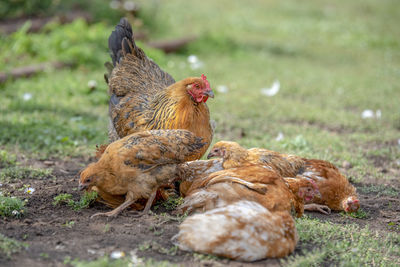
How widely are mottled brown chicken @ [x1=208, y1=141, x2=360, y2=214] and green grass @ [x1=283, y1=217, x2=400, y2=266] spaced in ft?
1.64

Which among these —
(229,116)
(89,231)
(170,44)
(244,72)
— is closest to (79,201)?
(89,231)

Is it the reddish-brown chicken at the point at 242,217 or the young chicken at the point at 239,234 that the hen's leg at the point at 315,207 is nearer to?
the reddish-brown chicken at the point at 242,217

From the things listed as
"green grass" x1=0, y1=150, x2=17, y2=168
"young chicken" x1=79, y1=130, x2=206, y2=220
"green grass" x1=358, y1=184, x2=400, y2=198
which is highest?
"young chicken" x1=79, y1=130, x2=206, y2=220

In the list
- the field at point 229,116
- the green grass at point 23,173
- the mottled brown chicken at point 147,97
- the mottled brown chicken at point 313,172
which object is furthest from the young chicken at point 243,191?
the green grass at point 23,173

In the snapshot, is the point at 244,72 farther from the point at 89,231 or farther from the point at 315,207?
the point at 89,231

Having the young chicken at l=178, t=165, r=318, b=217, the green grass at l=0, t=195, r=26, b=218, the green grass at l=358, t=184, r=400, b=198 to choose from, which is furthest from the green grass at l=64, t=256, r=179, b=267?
the green grass at l=358, t=184, r=400, b=198

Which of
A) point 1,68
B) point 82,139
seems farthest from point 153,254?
point 1,68

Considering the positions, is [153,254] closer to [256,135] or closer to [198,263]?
[198,263]

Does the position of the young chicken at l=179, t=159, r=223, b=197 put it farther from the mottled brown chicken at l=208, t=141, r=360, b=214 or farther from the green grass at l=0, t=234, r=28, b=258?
the green grass at l=0, t=234, r=28, b=258

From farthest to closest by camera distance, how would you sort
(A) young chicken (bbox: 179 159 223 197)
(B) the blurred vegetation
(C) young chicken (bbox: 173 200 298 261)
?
(B) the blurred vegetation → (A) young chicken (bbox: 179 159 223 197) → (C) young chicken (bbox: 173 200 298 261)

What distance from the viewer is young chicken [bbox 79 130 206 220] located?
14.1 ft

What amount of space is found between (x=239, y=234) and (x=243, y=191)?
1.80 feet

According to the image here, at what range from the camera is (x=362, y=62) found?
13.1 metres

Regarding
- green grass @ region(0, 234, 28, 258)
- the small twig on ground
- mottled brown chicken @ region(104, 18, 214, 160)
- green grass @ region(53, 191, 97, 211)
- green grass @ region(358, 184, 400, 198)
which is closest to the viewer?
green grass @ region(0, 234, 28, 258)
